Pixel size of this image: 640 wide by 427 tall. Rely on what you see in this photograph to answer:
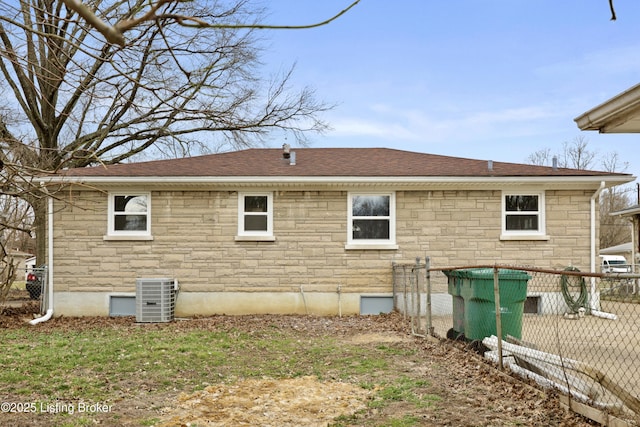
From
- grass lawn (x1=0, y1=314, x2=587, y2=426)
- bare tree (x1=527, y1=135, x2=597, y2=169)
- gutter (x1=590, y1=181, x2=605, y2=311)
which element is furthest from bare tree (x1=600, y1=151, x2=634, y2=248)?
grass lawn (x1=0, y1=314, x2=587, y2=426)

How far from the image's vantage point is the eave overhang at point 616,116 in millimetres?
4562

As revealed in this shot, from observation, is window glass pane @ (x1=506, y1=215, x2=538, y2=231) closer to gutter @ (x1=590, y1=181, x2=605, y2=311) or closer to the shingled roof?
the shingled roof

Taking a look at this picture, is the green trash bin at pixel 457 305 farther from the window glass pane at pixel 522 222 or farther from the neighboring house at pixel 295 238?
the window glass pane at pixel 522 222

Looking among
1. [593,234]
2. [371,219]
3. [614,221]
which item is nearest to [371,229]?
[371,219]

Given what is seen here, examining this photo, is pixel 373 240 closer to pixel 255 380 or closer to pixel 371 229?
pixel 371 229

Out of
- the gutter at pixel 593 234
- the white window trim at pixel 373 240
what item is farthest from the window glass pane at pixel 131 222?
the gutter at pixel 593 234

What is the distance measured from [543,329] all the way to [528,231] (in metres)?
3.81

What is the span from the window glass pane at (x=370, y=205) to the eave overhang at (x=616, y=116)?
7.58m

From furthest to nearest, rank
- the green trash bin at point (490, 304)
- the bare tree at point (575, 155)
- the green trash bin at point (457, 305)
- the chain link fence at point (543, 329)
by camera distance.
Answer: the bare tree at point (575, 155), the green trash bin at point (457, 305), the green trash bin at point (490, 304), the chain link fence at point (543, 329)

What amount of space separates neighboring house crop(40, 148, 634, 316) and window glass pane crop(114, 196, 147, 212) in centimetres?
14

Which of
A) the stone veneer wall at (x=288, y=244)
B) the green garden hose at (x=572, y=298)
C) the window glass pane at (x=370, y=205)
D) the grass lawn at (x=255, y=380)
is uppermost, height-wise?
the window glass pane at (x=370, y=205)

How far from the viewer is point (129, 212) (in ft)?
42.3

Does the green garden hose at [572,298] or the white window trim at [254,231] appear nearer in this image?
the green garden hose at [572,298]

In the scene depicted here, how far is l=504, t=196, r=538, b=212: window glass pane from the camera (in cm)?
1281
